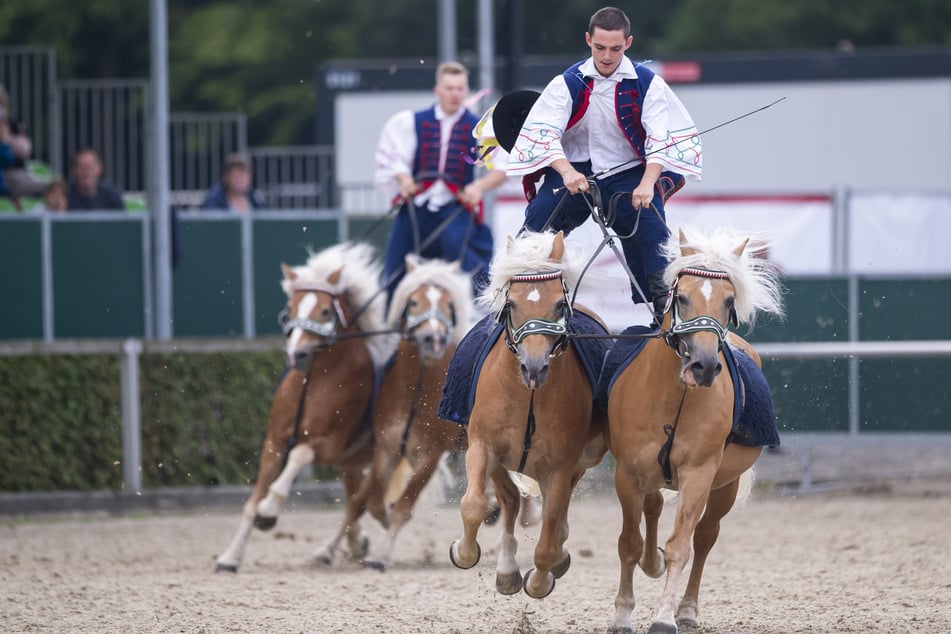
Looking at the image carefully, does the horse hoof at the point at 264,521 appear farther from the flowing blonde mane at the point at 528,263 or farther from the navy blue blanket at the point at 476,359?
the flowing blonde mane at the point at 528,263

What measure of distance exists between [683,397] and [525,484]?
1.19 meters

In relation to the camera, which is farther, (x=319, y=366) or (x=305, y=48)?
(x=305, y=48)

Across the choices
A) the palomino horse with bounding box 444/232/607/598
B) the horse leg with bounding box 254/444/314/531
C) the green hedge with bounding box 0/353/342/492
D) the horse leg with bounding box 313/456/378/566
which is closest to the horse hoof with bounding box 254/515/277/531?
the horse leg with bounding box 254/444/314/531

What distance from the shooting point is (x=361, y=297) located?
398 inches

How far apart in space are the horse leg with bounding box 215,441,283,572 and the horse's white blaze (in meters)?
0.64

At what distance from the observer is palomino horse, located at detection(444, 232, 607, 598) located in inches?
264

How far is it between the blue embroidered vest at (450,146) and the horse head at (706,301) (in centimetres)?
367

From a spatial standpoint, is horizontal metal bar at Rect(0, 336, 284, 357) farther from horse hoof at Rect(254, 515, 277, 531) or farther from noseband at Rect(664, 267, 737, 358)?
noseband at Rect(664, 267, 737, 358)

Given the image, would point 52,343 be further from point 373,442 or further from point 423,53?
point 423,53

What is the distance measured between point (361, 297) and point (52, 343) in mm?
3094

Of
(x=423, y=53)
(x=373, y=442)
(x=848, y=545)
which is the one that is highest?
(x=423, y=53)

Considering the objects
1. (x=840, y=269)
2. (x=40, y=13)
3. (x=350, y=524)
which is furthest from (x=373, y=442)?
(x=40, y=13)

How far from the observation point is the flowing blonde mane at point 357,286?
32.7 ft

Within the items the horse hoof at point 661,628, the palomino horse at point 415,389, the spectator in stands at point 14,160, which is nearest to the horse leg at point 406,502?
the palomino horse at point 415,389
